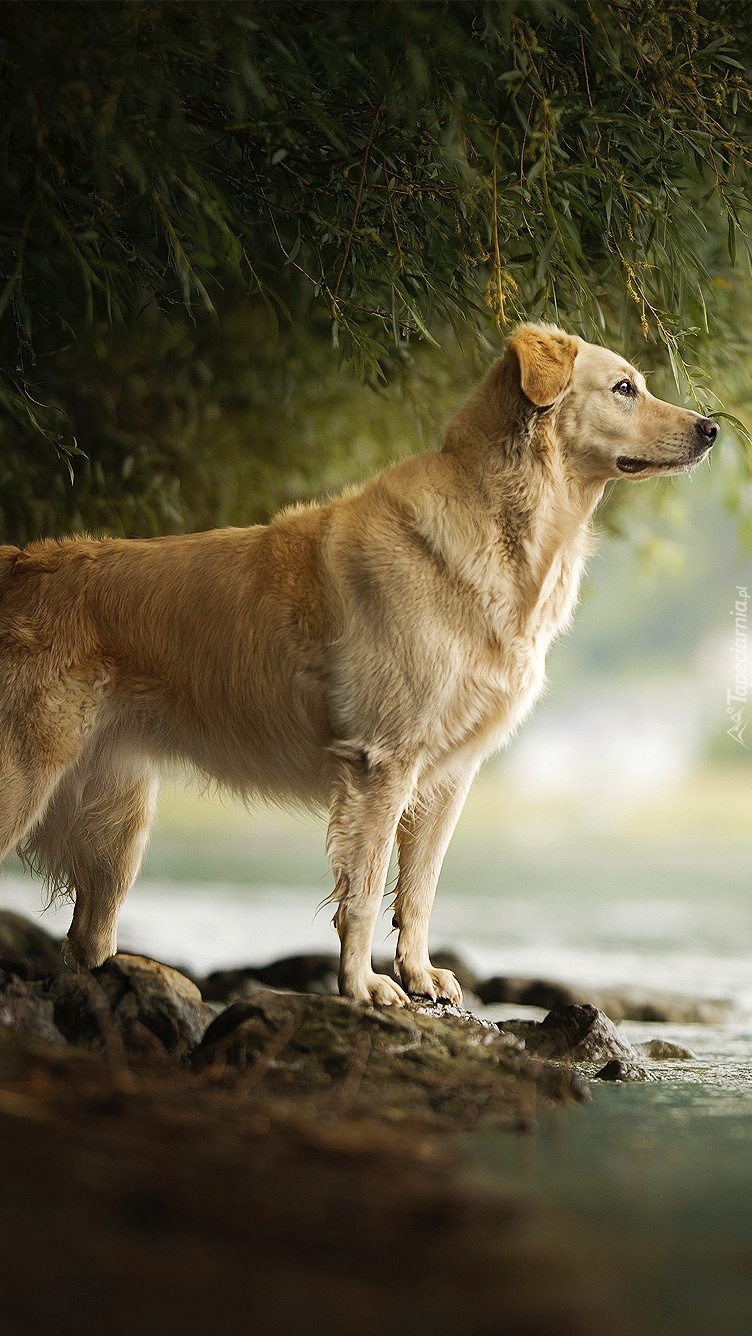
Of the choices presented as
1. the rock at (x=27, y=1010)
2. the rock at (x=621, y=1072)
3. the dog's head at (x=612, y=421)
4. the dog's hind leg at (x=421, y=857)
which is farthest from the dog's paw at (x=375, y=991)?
the dog's head at (x=612, y=421)

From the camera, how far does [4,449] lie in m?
5.53

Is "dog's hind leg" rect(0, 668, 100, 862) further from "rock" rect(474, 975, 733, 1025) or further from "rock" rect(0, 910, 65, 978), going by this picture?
"rock" rect(474, 975, 733, 1025)

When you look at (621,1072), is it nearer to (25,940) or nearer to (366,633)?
(366,633)

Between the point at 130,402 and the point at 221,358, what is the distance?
0.55m

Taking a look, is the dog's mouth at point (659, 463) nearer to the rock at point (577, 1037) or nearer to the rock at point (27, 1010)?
the rock at point (577, 1037)

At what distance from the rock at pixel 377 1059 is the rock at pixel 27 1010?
443 mm

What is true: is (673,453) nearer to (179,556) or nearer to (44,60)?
(179,556)

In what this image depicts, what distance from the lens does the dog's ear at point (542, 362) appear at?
12.5ft

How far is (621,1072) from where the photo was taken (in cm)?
386

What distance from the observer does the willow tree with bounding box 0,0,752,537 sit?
349 cm

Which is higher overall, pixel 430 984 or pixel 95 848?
pixel 95 848

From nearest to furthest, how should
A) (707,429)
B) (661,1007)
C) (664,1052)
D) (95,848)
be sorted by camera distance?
(707,429)
(95,848)
(664,1052)
(661,1007)

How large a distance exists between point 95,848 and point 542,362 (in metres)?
2.26

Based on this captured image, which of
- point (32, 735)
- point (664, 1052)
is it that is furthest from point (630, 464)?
point (664, 1052)
